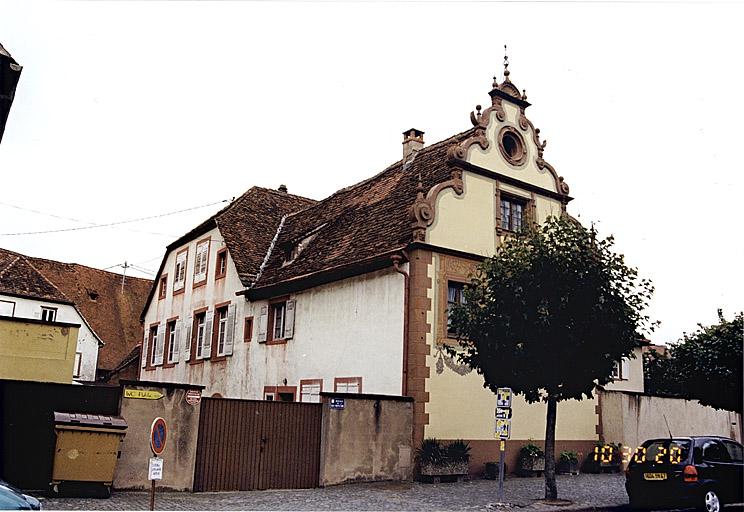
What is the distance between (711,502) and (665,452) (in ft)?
3.65

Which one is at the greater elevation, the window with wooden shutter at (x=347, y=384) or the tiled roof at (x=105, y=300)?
the tiled roof at (x=105, y=300)

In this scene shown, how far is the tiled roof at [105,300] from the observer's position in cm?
4288

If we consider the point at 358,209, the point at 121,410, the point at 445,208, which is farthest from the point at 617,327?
the point at 358,209

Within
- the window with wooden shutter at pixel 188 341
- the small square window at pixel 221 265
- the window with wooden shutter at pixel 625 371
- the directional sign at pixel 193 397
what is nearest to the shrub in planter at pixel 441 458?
the directional sign at pixel 193 397

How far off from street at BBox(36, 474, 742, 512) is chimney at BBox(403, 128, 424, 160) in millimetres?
12506

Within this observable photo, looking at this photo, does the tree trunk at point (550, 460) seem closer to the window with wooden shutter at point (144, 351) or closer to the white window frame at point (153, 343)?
the white window frame at point (153, 343)

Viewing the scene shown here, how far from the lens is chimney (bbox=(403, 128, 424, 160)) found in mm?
26766

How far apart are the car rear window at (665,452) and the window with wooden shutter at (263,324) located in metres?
13.4

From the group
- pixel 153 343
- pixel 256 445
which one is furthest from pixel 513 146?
pixel 153 343

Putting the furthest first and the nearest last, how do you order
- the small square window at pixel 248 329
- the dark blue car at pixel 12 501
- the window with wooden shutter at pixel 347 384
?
the small square window at pixel 248 329 → the window with wooden shutter at pixel 347 384 → the dark blue car at pixel 12 501

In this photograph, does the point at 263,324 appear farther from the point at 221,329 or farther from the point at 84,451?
the point at 84,451

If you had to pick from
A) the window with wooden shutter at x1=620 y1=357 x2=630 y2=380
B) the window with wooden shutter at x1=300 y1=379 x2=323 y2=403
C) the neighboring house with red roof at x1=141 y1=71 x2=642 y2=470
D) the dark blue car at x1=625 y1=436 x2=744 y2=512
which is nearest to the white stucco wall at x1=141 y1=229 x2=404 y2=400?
the neighboring house with red roof at x1=141 y1=71 x2=642 y2=470

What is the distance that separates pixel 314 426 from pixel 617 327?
22.0 ft

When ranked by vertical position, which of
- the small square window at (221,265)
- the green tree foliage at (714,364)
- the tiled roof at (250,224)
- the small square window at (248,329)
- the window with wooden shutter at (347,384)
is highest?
the tiled roof at (250,224)
